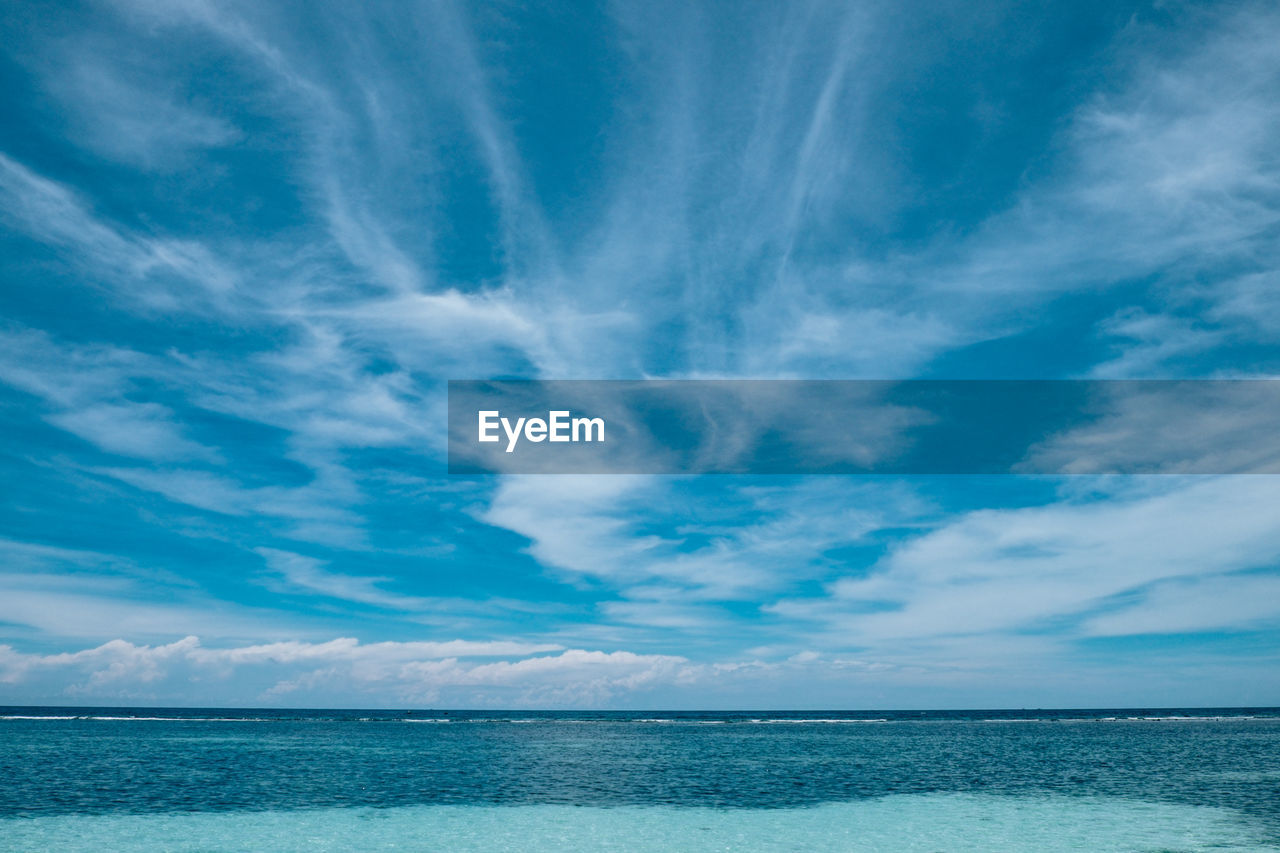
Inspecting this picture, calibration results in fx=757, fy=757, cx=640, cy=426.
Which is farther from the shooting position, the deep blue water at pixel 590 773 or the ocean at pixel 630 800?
the deep blue water at pixel 590 773

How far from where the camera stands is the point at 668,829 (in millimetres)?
30531

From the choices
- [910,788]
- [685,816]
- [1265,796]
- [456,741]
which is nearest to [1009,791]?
[910,788]

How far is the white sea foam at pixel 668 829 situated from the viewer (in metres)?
27.5

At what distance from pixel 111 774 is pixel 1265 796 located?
64.8m

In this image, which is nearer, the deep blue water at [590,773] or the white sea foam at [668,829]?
the white sea foam at [668,829]

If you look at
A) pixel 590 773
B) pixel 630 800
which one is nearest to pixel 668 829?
pixel 630 800

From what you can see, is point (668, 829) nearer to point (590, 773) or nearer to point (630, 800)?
point (630, 800)

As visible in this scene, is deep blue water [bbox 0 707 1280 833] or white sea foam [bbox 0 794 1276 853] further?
deep blue water [bbox 0 707 1280 833]

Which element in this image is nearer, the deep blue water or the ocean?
the ocean

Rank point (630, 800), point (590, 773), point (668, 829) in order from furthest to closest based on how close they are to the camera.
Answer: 1. point (590, 773)
2. point (630, 800)
3. point (668, 829)

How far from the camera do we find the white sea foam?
27.5 m

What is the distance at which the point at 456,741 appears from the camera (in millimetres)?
85312

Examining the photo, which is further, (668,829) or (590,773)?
(590,773)

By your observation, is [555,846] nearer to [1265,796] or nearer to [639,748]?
[1265,796]
